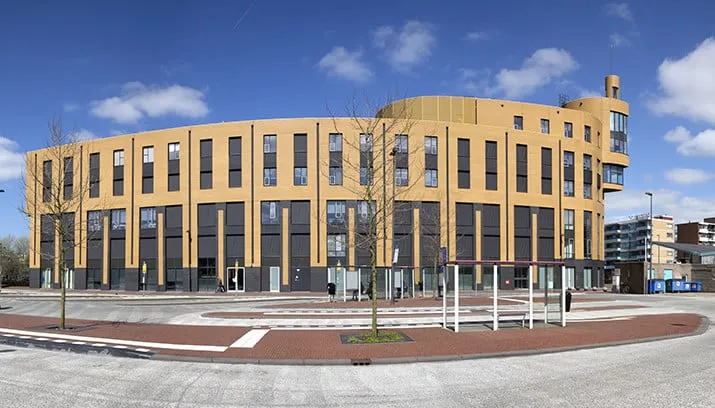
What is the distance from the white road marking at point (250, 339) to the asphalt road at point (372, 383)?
2824 millimetres

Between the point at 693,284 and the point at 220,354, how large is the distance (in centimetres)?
6147

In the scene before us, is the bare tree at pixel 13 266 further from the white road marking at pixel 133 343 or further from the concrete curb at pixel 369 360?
the concrete curb at pixel 369 360

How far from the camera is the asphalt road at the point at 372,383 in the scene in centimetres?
916

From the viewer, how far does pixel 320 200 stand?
5456 centimetres

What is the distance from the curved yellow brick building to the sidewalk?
29324 mm

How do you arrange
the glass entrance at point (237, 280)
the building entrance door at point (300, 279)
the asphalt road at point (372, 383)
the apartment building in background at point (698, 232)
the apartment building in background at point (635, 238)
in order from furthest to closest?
the apartment building in background at point (635, 238)
the apartment building in background at point (698, 232)
the glass entrance at point (237, 280)
the building entrance door at point (300, 279)
the asphalt road at point (372, 383)

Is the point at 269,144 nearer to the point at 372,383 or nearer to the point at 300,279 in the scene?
the point at 300,279

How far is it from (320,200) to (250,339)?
37694mm

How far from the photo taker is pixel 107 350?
15023 millimetres

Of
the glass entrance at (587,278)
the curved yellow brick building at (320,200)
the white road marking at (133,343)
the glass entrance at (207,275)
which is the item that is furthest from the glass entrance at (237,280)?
the glass entrance at (587,278)

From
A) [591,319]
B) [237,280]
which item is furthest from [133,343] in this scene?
[237,280]

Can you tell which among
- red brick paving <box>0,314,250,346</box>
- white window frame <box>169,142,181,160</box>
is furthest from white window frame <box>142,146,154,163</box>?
red brick paving <box>0,314,250,346</box>

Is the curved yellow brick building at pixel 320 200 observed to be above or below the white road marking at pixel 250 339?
above

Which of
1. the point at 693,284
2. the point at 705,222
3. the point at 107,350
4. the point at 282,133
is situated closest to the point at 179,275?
the point at 282,133
